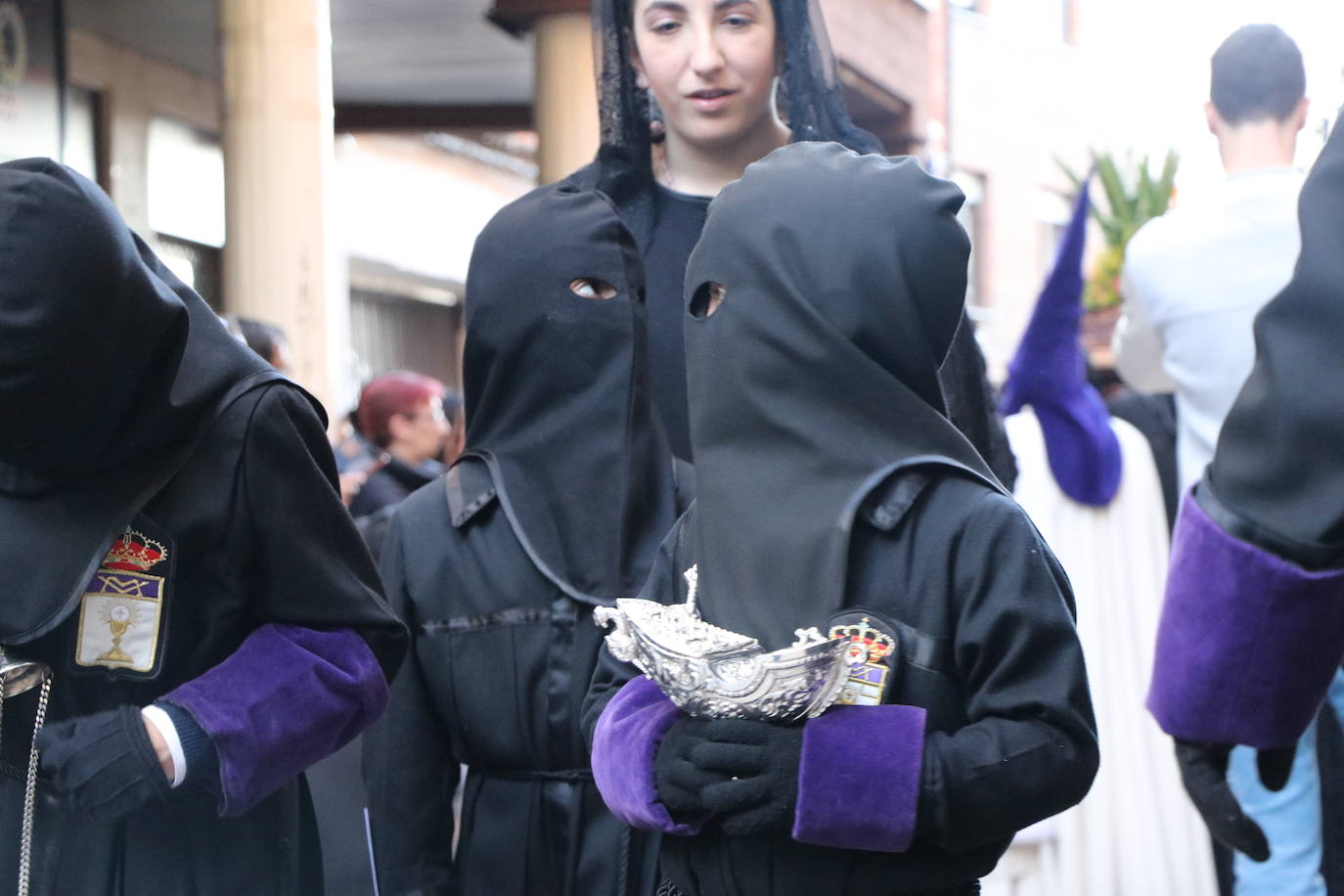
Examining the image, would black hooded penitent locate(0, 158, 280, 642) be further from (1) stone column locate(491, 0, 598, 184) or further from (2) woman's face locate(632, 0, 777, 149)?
(1) stone column locate(491, 0, 598, 184)

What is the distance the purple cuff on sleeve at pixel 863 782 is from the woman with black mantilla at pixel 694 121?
4.25 ft

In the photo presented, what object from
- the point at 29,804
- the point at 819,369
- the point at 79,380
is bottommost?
the point at 29,804

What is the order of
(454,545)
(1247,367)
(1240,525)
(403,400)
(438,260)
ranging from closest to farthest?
(1240,525) → (454,545) → (1247,367) → (403,400) → (438,260)

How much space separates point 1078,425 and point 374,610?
250cm

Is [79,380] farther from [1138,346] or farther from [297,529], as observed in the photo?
[1138,346]

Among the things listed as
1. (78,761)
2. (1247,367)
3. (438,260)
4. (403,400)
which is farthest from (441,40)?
(78,761)

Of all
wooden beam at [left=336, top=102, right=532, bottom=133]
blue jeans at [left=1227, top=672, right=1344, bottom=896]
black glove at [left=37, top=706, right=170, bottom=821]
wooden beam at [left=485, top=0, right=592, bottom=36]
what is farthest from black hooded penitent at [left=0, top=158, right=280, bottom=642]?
wooden beam at [left=336, top=102, right=532, bottom=133]

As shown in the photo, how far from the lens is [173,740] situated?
258cm

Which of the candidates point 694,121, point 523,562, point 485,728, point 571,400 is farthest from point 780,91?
point 485,728

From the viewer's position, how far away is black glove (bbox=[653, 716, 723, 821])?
86.0 inches

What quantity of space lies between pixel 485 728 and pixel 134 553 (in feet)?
2.51

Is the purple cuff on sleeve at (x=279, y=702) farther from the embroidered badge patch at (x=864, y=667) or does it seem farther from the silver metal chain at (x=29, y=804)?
the embroidered badge patch at (x=864, y=667)

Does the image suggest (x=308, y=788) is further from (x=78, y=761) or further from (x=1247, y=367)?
(x=1247, y=367)

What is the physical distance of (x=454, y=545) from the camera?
3270 millimetres
